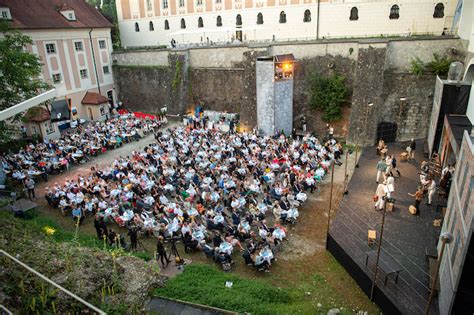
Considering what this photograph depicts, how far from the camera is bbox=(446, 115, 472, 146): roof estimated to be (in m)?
15.2

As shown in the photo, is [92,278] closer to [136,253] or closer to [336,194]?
[136,253]

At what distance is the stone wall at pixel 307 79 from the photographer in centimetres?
2397

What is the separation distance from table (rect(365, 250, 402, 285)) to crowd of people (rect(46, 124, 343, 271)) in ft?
11.3

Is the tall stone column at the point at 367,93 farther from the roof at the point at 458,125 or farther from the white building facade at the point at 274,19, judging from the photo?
the white building facade at the point at 274,19

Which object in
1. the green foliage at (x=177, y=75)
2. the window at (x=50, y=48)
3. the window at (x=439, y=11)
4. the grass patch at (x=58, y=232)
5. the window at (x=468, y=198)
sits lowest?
the grass patch at (x=58, y=232)

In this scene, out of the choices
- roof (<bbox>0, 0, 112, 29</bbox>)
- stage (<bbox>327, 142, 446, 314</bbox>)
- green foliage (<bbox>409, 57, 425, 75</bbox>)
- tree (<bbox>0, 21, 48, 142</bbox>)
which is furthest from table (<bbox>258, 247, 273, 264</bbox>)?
roof (<bbox>0, 0, 112, 29</bbox>)

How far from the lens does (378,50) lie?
23766 millimetres

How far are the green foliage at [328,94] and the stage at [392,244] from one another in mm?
9795

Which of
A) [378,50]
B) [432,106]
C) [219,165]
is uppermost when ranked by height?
[378,50]

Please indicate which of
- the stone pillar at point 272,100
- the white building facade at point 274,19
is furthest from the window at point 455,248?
the white building facade at point 274,19

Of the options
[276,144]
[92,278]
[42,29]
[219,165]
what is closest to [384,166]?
[276,144]

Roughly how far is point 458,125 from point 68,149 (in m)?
25.3

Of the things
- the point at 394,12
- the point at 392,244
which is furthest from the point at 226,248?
the point at 394,12

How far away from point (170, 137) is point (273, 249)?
15.3 m
